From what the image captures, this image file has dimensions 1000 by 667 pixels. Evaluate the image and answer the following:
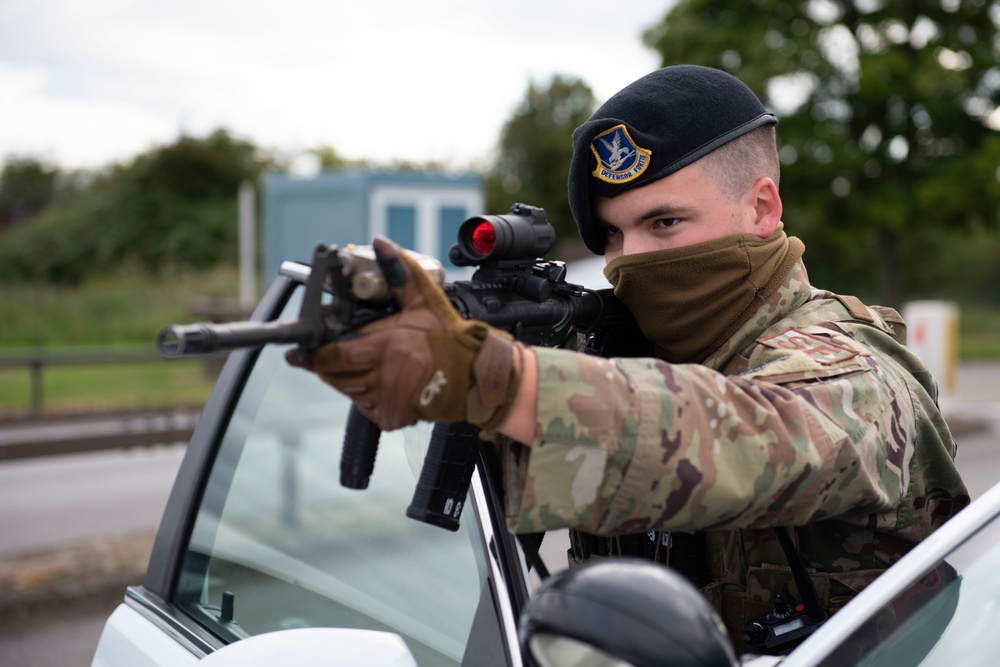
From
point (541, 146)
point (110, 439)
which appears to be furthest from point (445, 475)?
point (541, 146)

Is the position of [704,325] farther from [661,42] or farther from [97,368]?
[661,42]

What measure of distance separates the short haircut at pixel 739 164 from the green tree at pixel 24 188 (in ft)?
103

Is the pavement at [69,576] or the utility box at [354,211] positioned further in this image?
the utility box at [354,211]

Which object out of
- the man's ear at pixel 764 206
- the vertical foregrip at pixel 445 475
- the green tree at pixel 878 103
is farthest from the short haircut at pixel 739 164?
the green tree at pixel 878 103

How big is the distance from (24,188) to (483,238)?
32615 mm

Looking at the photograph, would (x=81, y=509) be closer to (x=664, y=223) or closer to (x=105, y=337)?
(x=664, y=223)

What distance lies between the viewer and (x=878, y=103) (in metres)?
15.2

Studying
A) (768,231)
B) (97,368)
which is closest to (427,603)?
(768,231)

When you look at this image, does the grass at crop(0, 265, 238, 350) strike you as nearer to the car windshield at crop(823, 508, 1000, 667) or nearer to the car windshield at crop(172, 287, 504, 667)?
the car windshield at crop(172, 287, 504, 667)

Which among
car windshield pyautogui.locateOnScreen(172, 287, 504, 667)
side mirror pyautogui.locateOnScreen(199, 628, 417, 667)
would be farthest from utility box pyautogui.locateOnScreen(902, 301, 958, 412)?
side mirror pyautogui.locateOnScreen(199, 628, 417, 667)

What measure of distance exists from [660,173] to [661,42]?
16450 mm

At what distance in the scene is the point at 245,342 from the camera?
1.05 metres

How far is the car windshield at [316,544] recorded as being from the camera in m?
1.69

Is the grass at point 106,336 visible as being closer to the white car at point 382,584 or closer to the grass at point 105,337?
the grass at point 105,337
